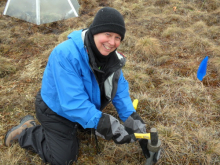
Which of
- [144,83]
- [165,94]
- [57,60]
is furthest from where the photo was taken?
[144,83]

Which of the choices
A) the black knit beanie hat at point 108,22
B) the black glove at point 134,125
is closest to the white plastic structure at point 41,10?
the black knit beanie hat at point 108,22

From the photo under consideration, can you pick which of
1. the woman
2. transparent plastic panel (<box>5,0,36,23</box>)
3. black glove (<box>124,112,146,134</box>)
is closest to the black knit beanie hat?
the woman

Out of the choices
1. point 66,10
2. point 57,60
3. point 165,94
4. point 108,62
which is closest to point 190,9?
point 66,10

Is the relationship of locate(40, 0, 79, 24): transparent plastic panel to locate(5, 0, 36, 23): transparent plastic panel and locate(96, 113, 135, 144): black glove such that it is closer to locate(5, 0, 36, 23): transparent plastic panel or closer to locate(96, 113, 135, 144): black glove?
locate(5, 0, 36, 23): transparent plastic panel

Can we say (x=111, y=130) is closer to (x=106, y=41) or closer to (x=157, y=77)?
(x=106, y=41)

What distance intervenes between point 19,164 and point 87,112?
1.27 m

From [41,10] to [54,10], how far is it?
18.5 inches

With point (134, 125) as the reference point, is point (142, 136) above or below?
above

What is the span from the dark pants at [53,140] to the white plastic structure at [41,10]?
4.98m

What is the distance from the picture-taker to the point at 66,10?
691 cm

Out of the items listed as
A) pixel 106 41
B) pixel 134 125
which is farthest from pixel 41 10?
pixel 134 125

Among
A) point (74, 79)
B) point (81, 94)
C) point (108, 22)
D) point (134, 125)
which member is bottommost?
point (134, 125)

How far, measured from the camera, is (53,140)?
233cm

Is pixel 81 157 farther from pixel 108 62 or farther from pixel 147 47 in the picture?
pixel 147 47
